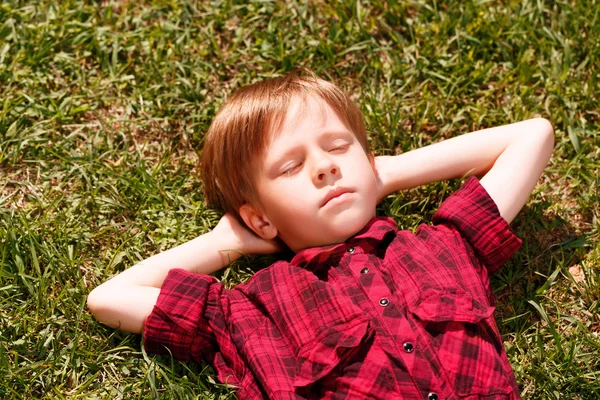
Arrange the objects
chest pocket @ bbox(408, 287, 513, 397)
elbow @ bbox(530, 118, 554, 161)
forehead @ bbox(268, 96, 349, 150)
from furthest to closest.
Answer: elbow @ bbox(530, 118, 554, 161), forehead @ bbox(268, 96, 349, 150), chest pocket @ bbox(408, 287, 513, 397)

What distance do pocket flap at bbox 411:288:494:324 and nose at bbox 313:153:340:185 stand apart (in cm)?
68

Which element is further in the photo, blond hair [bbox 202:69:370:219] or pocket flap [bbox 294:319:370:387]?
blond hair [bbox 202:69:370:219]

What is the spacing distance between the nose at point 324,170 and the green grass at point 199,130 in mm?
744

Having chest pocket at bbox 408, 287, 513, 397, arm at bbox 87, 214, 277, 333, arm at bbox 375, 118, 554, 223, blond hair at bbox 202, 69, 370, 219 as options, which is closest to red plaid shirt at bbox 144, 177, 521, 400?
chest pocket at bbox 408, 287, 513, 397

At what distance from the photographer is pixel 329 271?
3.68 metres

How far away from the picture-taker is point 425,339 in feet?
11.1

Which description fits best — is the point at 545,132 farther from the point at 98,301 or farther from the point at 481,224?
the point at 98,301

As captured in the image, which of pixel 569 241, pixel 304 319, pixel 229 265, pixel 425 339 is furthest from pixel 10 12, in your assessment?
pixel 569 241

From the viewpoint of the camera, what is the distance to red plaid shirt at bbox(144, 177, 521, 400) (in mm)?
3342

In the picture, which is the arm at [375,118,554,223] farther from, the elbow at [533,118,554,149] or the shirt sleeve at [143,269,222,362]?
the shirt sleeve at [143,269,222,362]

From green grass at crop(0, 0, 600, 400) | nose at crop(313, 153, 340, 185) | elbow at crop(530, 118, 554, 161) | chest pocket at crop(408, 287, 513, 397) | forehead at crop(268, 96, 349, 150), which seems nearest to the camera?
chest pocket at crop(408, 287, 513, 397)

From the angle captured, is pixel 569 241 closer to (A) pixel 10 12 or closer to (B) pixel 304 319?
(B) pixel 304 319

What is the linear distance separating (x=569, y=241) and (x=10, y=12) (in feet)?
11.4

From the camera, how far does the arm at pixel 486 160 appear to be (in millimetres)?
3879
